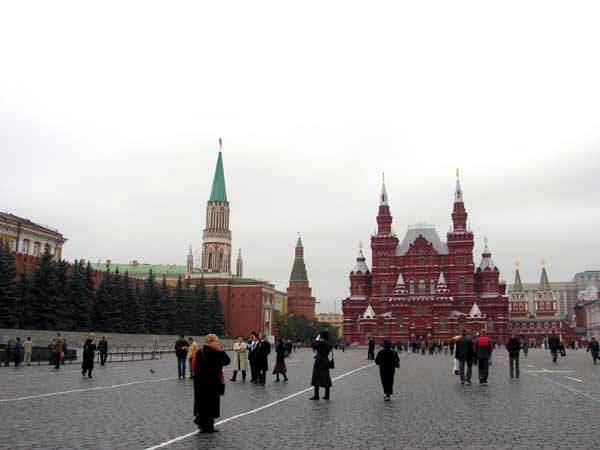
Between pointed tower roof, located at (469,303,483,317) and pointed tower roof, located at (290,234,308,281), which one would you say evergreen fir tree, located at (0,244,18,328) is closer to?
pointed tower roof, located at (469,303,483,317)

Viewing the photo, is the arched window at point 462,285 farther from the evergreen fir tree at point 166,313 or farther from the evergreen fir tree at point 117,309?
the evergreen fir tree at point 117,309

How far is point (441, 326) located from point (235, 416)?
301 ft

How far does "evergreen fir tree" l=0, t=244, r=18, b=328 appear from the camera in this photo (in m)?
50.3

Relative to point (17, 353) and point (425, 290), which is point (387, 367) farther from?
point (425, 290)

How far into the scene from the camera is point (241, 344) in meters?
23.2

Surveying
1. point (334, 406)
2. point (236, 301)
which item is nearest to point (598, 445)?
point (334, 406)

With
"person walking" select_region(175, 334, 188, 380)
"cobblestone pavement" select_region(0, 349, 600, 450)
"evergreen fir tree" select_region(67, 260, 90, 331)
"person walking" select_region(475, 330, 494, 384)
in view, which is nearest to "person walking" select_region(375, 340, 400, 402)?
"cobblestone pavement" select_region(0, 349, 600, 450)

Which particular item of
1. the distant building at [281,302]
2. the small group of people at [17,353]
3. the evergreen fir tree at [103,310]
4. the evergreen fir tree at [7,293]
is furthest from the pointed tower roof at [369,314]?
the small group of people at [17,353]

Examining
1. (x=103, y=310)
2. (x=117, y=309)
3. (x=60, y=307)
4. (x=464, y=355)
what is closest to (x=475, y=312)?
(x=117, y=309)

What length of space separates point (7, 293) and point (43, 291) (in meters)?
4.91

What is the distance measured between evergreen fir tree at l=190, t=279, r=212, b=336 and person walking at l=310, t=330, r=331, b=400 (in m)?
74.8

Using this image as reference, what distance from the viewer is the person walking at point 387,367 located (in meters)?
15.9

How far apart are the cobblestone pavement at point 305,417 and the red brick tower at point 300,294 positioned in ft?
514

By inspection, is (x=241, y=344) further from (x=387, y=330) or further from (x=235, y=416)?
(x=387, y=330)
